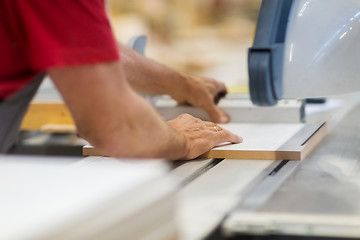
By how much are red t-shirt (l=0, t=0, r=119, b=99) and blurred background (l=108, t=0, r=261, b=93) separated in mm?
2676

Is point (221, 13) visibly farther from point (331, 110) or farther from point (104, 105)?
point (104, 105)

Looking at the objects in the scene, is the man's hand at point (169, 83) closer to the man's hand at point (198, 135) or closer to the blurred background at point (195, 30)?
the man's hand at point (198, 135)

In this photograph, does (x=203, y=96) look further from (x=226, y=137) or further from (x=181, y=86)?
(x=226, y=137)

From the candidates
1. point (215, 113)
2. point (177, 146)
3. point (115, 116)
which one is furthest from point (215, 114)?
point (115, 116)

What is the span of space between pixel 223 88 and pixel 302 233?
3.71ft

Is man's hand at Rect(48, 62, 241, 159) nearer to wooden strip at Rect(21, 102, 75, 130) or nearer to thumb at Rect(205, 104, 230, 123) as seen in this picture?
thumb at Rect(205, 104, 230, 123)

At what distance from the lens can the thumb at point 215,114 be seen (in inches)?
72.8

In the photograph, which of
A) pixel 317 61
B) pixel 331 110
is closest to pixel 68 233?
pixel 317 61

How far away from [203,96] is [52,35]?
0.91 metres

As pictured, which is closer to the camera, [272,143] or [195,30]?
[272,143]

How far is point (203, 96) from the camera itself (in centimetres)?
188

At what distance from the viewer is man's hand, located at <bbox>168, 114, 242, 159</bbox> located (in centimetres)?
141

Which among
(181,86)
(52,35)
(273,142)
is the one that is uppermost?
(52,35)

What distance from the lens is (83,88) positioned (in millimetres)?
1061
